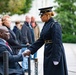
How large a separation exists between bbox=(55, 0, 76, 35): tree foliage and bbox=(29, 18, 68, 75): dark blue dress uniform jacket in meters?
24.0

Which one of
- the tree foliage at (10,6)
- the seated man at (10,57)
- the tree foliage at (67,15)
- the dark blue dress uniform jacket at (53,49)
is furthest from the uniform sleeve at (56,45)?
the tree foliage at (67,15)

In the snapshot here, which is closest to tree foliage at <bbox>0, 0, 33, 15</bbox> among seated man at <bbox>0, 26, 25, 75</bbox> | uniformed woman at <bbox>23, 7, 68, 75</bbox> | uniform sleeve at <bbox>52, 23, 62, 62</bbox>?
uniformed woman at <bbox>23, 7, 68, 75</bbox>

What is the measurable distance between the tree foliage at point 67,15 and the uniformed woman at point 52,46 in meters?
24.0

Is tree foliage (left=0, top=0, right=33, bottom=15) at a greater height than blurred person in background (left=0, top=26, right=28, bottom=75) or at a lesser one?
lesser

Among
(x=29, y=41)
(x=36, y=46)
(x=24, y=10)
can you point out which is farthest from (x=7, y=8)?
(x=36, y=46)

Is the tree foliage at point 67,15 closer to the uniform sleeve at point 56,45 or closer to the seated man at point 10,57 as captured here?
the uniform sleeve at point 56,45

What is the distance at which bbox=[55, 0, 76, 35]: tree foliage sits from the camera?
30578 mm

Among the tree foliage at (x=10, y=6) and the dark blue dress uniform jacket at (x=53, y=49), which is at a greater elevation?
the dark blue dress uniform jacket at (x=53, y=49)

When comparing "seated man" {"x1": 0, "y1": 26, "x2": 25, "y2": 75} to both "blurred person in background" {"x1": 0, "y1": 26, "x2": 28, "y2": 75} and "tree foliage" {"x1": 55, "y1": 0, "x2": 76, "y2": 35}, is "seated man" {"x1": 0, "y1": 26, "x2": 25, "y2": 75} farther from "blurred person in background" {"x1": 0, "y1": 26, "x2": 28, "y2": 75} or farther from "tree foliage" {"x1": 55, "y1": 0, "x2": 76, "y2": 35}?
"tree foliage" {"x1": 55, "y1": 0, "x2": 76, "y2": 35}

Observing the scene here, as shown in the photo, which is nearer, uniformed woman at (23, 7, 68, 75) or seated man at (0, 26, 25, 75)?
seated man at (0, 26, 25, 75)

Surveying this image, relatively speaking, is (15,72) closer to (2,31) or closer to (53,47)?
(2,31)

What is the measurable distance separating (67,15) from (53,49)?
24747 mm

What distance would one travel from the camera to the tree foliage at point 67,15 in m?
30.6

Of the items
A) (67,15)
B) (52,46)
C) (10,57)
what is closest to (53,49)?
(52,46)
